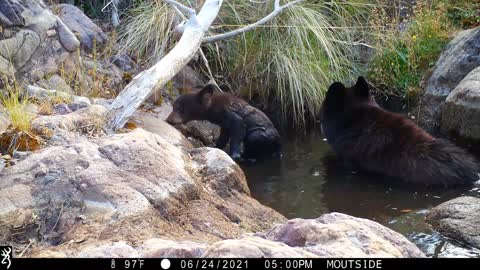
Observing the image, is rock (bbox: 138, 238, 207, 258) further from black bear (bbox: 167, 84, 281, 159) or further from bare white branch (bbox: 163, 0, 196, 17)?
black bear (bbox: 167, 84, 281, 159)

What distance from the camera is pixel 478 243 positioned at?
577cm

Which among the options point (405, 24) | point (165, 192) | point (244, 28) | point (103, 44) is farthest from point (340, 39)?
point (165, 192)

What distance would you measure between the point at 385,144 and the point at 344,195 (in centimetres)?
89

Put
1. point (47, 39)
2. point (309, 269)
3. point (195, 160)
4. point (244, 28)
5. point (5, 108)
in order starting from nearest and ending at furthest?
point (309, 269) → point (195, 160) → point (5, 108) → point (47, 39) → point (244, 28)

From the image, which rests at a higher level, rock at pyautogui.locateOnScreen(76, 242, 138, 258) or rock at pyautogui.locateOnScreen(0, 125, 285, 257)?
rock at pyautogui.locateOnScreen(76, 242, 138, 258)

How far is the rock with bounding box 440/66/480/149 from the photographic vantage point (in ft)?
28.0

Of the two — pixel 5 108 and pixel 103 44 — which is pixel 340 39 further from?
pixel 5 108

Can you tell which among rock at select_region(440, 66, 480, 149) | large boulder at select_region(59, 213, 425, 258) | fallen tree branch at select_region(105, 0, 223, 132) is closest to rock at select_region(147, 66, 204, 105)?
fallen tree branch at select_region(105, 0, 223, 132)

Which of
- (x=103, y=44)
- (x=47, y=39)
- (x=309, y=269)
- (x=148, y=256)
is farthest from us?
(x=103, y=44)

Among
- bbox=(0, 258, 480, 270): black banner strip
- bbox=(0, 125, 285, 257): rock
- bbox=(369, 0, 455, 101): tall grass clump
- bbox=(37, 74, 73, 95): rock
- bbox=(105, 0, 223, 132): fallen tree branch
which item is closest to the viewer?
bbox=(0, 258, 480, 270): black banner strip

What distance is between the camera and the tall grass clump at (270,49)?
1010cm

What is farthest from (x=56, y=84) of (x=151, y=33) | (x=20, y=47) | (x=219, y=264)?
(x=219, y=264)

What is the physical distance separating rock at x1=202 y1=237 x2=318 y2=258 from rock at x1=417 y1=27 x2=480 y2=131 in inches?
266

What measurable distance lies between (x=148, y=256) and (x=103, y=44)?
6.86 meters
